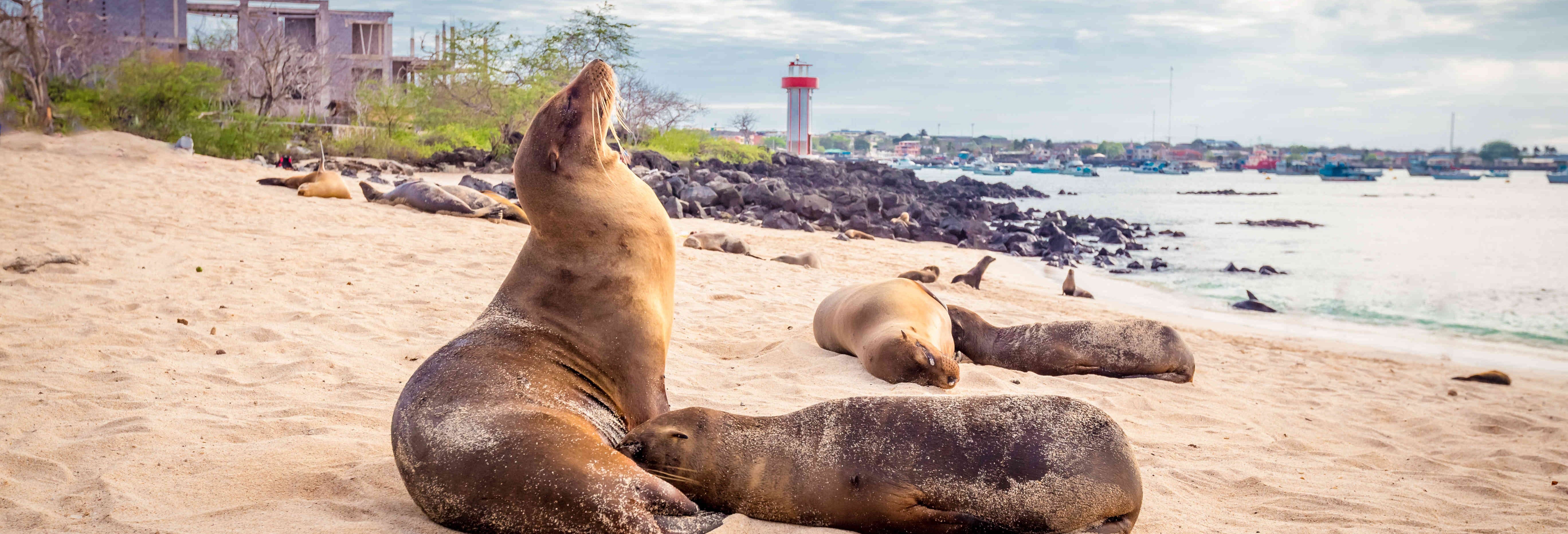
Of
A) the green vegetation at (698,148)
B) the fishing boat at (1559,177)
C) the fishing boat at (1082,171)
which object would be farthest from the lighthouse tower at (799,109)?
the fishing boat at (1559,177)

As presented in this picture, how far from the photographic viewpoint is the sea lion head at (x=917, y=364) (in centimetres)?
536

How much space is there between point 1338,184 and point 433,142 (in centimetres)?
7061

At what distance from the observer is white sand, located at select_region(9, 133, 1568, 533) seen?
3328 millimetres

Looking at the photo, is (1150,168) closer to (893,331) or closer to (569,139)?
(893,331)

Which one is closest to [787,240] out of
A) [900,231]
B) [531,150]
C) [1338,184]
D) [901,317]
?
[900,231]

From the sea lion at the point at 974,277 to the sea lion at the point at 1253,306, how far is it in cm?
408

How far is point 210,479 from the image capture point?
10.9ft

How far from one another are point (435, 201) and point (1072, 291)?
8.18 metres

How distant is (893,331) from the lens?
225 inches

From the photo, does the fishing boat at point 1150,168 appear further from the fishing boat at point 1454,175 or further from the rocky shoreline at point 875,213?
the rocky shoreline at point 875,213

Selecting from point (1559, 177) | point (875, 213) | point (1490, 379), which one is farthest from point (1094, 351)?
point (1559, 177)

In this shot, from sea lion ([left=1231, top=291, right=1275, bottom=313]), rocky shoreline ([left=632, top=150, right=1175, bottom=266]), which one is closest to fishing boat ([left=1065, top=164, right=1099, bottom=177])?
rocky shoreline ([left=632, top=150, right=1175, bottom=266])

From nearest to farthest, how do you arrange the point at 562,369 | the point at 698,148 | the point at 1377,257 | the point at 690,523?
the point at 690,523, the point at 562,369, the point at 1377,257, the point at 698,148

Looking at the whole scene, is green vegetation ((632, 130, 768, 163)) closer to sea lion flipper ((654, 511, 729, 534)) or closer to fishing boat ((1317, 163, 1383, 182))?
sea lion flipper ((654, 511, 729, 534))
